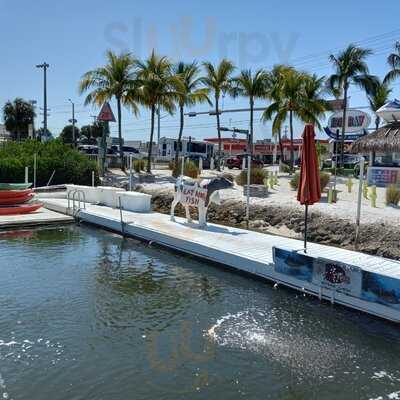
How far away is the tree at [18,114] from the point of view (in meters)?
58.7

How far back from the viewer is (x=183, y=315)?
8.61 m

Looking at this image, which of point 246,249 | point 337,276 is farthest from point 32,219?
point 337,276

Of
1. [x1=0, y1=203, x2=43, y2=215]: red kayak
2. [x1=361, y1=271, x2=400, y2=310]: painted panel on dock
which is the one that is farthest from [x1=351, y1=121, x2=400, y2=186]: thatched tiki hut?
[x1=361, y1=271, x2=400, y2=310]: painted panel on dock

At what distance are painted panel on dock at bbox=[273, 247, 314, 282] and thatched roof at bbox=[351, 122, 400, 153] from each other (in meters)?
17.5

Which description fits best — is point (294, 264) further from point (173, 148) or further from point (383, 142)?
point (173, 148)

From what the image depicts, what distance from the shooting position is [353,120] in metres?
42.5

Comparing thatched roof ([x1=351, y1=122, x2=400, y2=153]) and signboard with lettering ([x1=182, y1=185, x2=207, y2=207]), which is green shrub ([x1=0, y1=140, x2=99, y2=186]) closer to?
signboard with lettering ([x1=182, y1=185, x2=207, y2=207])

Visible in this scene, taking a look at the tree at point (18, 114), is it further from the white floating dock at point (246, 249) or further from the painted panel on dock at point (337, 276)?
the painted panel on dock at point (337, 276)

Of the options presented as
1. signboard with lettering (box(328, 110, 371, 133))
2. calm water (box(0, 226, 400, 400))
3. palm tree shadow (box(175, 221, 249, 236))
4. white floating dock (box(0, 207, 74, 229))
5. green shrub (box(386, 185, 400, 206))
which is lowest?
calm water (box(0, 226, 400, 400))

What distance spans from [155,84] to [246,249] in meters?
20.8

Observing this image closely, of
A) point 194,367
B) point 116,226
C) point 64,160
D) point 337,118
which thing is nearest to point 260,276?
point 194,367

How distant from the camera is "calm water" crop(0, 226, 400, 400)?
616 centimetres

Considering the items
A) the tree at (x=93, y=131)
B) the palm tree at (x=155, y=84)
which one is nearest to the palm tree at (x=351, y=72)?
the palm tree at (x=155, y=84)

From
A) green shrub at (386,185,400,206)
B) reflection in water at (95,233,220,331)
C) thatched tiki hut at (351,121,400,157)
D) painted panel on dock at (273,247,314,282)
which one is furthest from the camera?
thatched tiki hut at (351,121,400,157)
